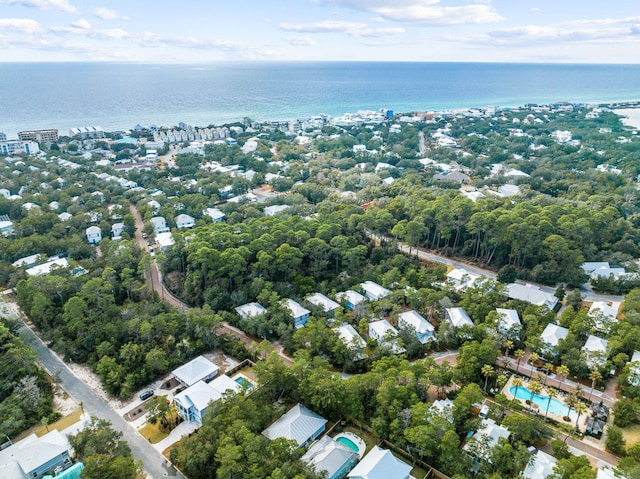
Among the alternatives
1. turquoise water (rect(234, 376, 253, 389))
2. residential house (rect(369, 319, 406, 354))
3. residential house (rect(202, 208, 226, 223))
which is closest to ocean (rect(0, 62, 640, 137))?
residential house (rect(202, 208, 226, 223))

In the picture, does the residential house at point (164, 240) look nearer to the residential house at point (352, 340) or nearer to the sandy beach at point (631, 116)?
the residential house at point (352, 340)

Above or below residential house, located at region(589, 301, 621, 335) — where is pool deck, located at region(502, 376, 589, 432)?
below

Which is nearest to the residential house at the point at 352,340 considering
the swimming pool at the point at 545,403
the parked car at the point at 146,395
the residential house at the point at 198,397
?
the residential house at the point at 198,397

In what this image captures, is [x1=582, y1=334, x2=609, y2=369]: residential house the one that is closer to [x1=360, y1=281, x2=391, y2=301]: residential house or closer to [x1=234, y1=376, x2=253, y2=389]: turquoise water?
[x1=360, y1=281, x2=391, y2=301]: residential house

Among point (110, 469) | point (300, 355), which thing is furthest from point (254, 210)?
point (110, 469)

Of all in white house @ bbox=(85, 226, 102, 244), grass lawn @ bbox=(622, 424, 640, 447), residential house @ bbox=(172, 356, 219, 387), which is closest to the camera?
grass lawn @ bbox=(622, 424, 640, 447)

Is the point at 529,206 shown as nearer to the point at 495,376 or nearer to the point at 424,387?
the point at 495,376
